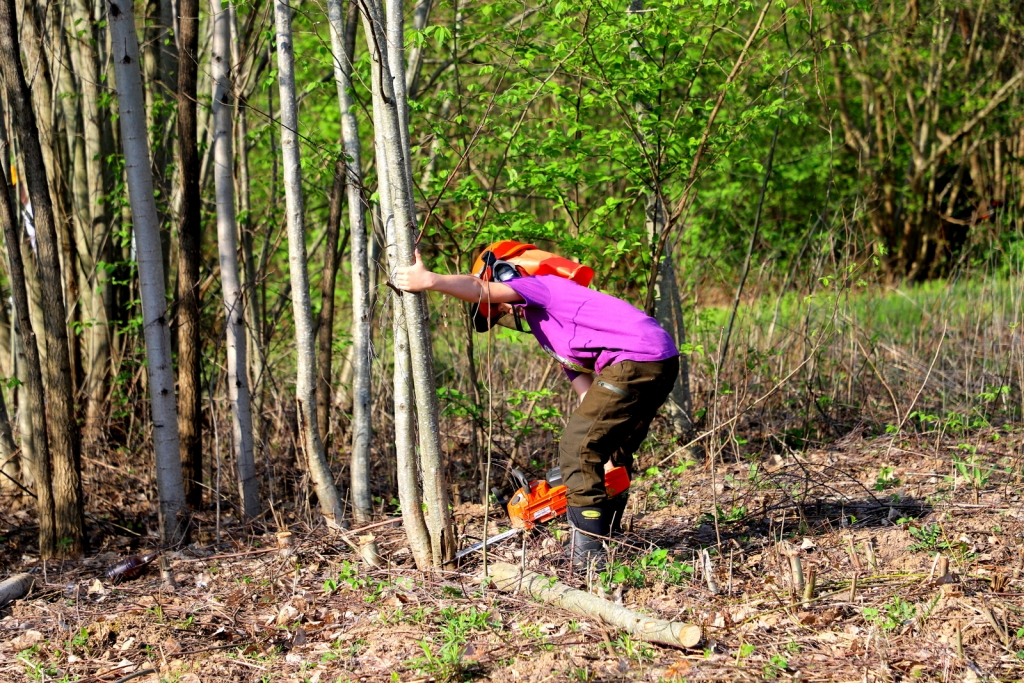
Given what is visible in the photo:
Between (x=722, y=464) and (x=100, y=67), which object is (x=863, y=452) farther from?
(x=100, y=67)

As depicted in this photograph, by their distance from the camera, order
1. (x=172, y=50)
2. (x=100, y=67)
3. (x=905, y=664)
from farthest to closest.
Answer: (x=172, y=50) < (x=100, y=67) < (x=905, y=664)

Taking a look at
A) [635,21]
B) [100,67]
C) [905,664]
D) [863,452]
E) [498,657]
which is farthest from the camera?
[100,67]

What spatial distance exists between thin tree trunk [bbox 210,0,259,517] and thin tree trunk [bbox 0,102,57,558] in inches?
42.4

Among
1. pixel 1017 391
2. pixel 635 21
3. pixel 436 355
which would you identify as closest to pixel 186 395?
pixel 436 355

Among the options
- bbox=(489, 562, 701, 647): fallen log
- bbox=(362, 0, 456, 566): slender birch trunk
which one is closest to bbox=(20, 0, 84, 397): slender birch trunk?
bbox=(362, 0, 456, 566): slender birch trunk

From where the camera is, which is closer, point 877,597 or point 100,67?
point 877,597

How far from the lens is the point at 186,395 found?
595 centimetres

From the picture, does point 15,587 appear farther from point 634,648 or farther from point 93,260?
point 634,648

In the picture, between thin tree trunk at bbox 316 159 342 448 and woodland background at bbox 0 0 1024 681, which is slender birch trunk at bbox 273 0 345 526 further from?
thin tree trunk at bbox 316 159 342 448

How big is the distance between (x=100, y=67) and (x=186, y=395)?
9.09ft

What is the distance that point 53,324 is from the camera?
5.06 m

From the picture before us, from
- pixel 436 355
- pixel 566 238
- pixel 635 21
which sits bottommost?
pixel 436 355

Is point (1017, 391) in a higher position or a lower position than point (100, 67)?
lower

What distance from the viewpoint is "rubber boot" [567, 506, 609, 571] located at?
423cm
